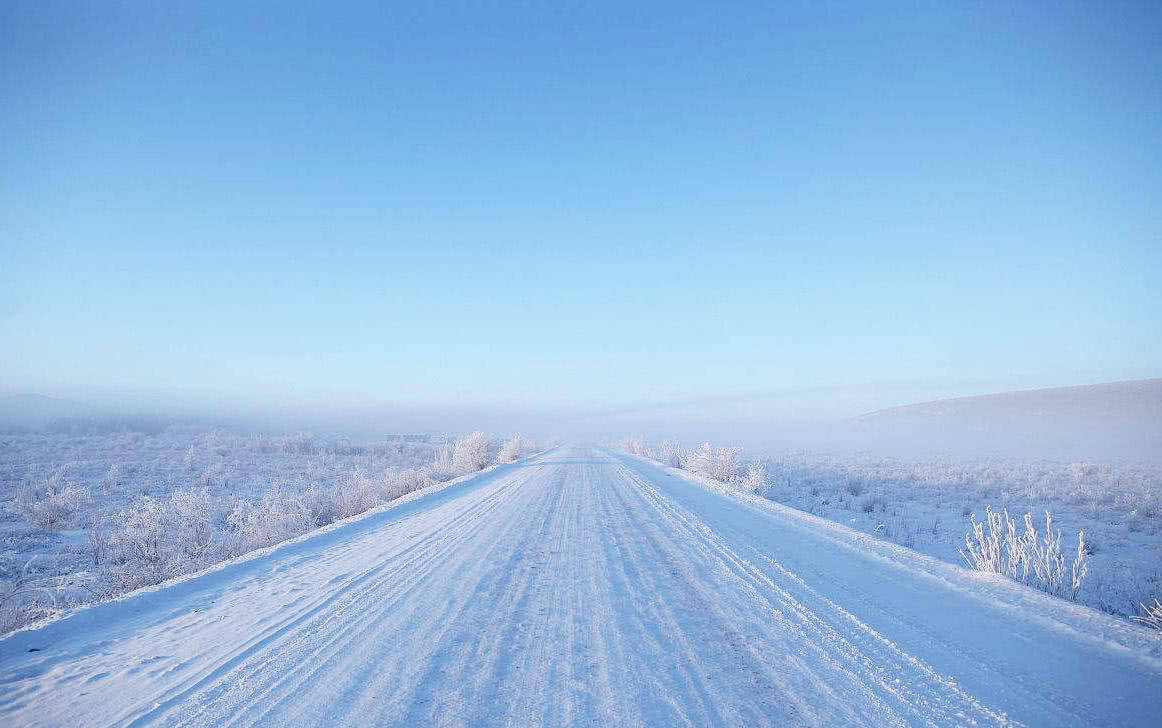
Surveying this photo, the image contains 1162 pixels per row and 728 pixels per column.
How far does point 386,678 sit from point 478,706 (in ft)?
2.35

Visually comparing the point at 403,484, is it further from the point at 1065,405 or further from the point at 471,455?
the point at 1065,405

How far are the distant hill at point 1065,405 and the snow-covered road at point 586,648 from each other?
84.2 m

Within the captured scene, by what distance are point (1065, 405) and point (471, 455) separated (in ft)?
329

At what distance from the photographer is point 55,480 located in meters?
13.2

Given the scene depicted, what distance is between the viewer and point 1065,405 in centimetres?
7725

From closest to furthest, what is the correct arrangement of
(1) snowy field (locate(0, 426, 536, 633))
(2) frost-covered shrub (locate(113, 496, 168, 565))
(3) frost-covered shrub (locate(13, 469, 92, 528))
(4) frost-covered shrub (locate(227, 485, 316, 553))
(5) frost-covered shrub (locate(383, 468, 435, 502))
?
(1) snowy field (locate(0, 426, 536, 633))
(2) frost-covered shrub (locate(113, 496, 168, 565))
(4) frost-covered shrub (locate(227, 485, 316, 553))
(3) frost-covered shrub (locate(13, 469, 92, 528))
(5) frost-covered shrub (locate(383, 468, 435, 502))

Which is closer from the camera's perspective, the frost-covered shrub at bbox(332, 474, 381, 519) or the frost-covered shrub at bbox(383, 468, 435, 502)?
the frost-covered shrub at bbox(332, 474, 381, 519)

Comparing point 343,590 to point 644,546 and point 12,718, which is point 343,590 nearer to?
point 12,718

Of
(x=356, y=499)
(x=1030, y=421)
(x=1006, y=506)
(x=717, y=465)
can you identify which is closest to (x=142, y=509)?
(x=356, y=499)

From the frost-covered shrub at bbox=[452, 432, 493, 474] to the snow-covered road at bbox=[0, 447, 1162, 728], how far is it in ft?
51.3

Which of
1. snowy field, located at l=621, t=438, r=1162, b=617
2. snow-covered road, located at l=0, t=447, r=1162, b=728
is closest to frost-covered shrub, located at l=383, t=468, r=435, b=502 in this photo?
snow-covered road, located at l=0, t=447, r=1162, b=728

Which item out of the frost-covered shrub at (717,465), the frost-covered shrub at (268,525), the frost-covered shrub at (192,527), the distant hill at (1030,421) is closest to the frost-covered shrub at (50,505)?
the frost-covered shrub at (192,527)

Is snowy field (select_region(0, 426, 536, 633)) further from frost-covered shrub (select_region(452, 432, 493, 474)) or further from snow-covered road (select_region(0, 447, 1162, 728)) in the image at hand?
snow-covered road (select_region(0, 447, 1162, 728))

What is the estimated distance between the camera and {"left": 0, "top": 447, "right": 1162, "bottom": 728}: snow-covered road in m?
2.65
